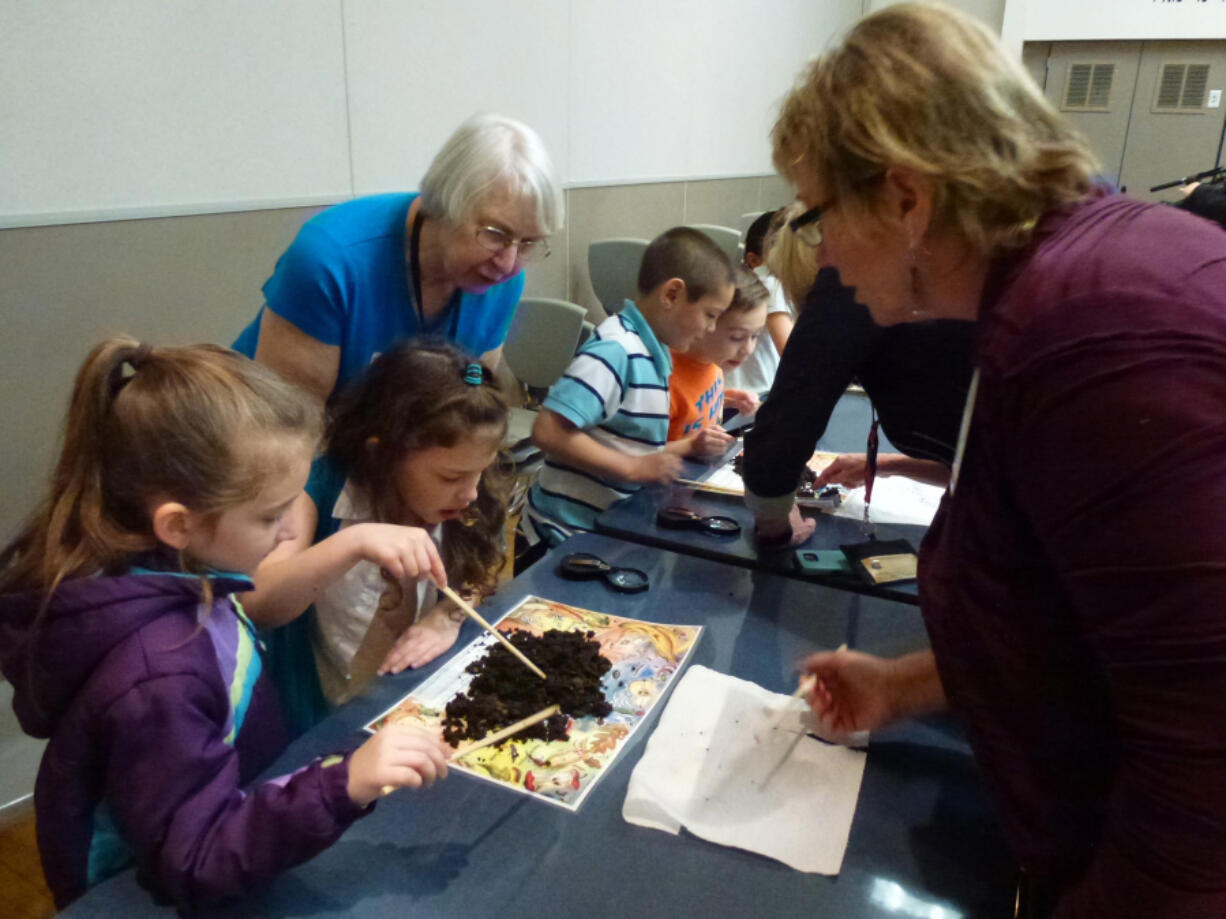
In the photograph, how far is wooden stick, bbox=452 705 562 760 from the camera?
944mm

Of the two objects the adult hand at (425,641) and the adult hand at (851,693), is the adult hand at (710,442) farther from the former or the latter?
the adult hand at (851,693)

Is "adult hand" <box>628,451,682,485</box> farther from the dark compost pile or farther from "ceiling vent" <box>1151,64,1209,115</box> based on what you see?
"ceiling vent" <box>1151,64,1209,115</box>

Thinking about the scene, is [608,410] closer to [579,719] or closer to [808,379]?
[808,379]

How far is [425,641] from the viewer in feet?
3.88

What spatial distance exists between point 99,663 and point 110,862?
0.77ft

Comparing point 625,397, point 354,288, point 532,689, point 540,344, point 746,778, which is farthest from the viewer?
point 540,344

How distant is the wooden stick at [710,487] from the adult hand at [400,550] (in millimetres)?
787

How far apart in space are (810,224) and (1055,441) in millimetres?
372

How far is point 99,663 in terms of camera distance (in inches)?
31.7

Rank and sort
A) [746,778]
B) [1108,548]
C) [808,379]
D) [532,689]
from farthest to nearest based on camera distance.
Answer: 1. [808,379]
2. [532,689]
3. [746,778]
4. [1108,548]

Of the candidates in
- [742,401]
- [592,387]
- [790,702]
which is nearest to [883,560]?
[790,702]

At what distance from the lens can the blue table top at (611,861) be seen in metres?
0.78

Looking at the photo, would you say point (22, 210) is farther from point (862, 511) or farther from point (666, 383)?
point (862, 511)

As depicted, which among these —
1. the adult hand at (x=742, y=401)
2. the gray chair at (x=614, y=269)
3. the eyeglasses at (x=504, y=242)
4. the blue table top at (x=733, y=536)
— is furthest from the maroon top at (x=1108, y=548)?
the gray chair at (x=614, y=269)
